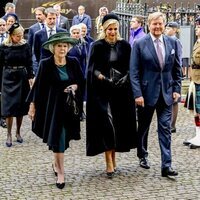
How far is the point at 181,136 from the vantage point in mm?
10750

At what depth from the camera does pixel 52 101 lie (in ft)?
25.9

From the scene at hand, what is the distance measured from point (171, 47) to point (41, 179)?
229cm

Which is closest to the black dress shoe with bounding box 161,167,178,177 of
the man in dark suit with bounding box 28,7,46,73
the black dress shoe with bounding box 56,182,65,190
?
the black dress shoe with bounding box 56,182,65,190

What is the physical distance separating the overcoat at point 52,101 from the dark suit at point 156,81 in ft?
2.40

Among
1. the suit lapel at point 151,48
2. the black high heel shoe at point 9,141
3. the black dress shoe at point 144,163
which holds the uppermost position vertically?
the suit lapel at point 151,48

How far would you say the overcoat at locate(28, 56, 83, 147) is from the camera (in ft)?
25.8

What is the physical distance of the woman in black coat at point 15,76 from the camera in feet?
34.1

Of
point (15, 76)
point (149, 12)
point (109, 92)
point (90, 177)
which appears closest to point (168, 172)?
point (90, 177)

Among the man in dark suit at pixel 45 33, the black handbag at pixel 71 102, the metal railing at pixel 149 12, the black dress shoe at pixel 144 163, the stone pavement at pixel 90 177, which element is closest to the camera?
the stone pavement at pixel 90 177

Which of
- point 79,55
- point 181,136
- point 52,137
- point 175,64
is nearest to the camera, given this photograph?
point 52,137

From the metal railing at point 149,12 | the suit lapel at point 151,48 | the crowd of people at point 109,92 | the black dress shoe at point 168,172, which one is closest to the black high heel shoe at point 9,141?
the crowd of people at point 109,92

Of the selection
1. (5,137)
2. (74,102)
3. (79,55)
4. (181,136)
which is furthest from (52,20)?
(74,102)

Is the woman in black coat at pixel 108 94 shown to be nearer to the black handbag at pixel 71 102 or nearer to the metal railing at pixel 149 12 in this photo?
the black handbag at pixel 71 102

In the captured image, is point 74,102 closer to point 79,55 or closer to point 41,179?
point 41,179
